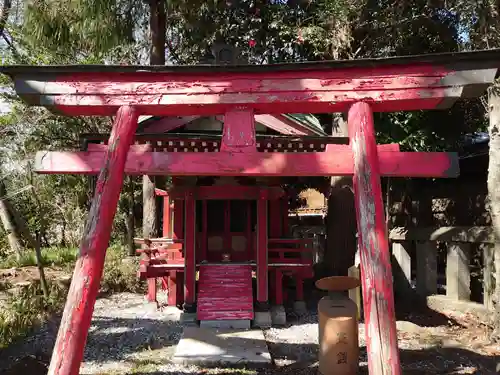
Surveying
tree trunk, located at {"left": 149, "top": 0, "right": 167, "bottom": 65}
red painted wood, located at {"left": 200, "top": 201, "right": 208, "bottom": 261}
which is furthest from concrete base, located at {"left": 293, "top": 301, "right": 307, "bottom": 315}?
tree trunk, located at {"left": 149, "top": 0, "right": 167, "bottom": 65}

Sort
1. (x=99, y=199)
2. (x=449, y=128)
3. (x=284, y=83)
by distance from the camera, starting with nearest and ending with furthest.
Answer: (x=99, y=199), (x=284, y=83), (x=449, y=128)

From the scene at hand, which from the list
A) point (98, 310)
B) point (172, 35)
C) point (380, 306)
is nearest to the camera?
point (380, 306)

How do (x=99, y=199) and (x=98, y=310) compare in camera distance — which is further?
(x=98, y=310)

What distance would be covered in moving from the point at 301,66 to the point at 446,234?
518 centimetres

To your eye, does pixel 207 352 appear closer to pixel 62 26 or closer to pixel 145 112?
pixel 145 112

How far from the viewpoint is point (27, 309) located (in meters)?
7.51

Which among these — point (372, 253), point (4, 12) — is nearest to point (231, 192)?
point (372, 253)

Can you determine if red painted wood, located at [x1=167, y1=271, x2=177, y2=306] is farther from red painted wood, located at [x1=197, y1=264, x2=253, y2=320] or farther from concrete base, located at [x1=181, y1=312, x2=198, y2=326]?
concrete base, located at [x1=181, y1=312, x2=198, y2=326]

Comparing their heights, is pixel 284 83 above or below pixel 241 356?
above

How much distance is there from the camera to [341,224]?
33.1ft

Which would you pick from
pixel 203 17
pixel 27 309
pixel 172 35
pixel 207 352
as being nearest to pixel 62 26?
pixel 203 17

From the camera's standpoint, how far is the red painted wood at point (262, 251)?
27.2 feet

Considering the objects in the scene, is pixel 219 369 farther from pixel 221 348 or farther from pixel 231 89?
pixel 231 89

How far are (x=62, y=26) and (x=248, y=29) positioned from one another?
187 inches
